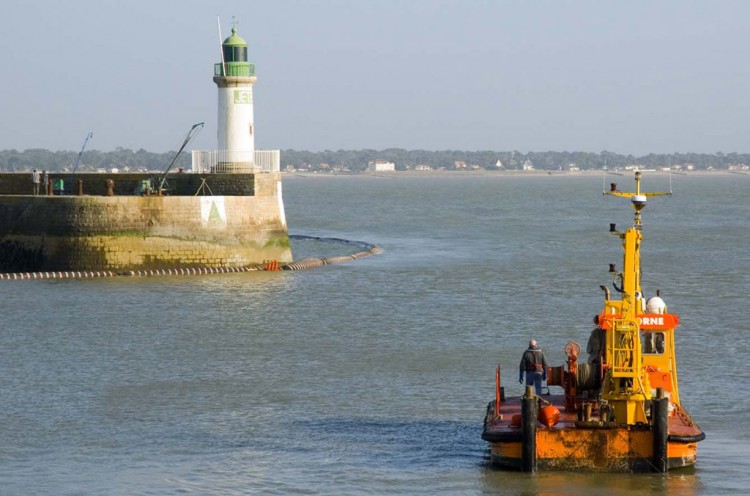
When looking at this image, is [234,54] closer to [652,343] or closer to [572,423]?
[652,343]

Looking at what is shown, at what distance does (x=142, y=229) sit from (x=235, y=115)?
5235 millimetres

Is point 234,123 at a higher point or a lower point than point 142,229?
higher

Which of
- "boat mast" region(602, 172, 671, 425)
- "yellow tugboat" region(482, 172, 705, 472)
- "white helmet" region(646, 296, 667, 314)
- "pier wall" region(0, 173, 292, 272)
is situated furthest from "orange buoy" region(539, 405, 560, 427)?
"pier wall" region(0, 173, 292, 272)

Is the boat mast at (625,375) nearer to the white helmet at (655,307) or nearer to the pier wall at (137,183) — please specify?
the white helmet at (655,307)

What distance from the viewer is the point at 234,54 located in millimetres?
43375

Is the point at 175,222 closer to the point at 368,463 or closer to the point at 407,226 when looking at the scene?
the point at 368,463

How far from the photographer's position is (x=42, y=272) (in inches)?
1590

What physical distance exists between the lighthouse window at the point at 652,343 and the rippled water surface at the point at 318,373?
5.33ft

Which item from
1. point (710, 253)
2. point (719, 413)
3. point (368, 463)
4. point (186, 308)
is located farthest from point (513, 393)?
point (710, 253)

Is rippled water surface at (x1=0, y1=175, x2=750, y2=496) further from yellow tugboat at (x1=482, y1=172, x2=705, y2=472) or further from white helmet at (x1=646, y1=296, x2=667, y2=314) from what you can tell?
white helmet at (x1=646, y1=296, x2=667, y2=314)

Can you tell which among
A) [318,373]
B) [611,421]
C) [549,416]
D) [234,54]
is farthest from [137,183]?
[611,421]

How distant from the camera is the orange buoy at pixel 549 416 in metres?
17.0

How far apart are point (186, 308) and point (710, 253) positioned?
27077 millimetres

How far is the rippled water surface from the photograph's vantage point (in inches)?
697
